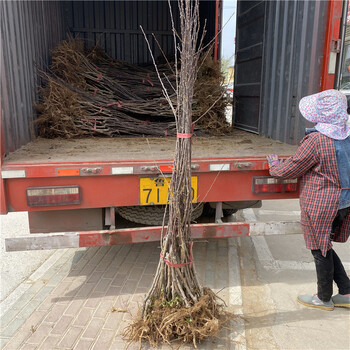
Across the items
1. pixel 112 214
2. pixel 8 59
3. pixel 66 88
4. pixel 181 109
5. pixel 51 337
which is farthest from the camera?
pixel 66 88

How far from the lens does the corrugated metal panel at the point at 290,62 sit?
3258 millimetres

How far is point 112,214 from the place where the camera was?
2930mm

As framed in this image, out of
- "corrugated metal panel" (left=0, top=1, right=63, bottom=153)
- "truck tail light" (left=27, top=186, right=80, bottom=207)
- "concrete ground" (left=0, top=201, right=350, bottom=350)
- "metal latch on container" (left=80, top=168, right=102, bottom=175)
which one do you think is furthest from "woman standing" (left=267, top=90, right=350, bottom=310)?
"corrugated metal panel" (left=0, top=1, right=63, bottom=153)

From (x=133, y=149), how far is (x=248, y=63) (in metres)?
2.18

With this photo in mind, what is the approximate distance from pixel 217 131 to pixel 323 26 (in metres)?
1.77

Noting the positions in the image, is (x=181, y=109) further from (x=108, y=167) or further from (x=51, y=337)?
(x=51, y=337)

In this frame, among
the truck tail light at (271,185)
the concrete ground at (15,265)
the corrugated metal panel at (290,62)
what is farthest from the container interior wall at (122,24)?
the truck tail light at (271,185)

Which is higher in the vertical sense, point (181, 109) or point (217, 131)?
point (181, 109)

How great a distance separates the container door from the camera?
4426mm

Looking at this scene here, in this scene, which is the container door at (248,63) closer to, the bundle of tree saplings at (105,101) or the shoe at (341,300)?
the bundle of tree saplings at (105,101)

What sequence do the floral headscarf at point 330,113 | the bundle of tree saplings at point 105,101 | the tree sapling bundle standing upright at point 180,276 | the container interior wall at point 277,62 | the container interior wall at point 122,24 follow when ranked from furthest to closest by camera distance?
the container interior wall at point 122,24
the bundle of tree saplings at point 105,101
the container interior wall at point 277,62
the floral headscarf at point 330,113
the tree sapling bundle standing upright at point 180,276

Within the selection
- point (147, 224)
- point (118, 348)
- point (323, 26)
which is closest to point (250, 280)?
point (147, 224)

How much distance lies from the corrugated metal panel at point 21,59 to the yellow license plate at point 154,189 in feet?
3.68

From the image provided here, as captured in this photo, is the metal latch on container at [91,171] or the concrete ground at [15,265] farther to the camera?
the concrete ground at [15,265]
